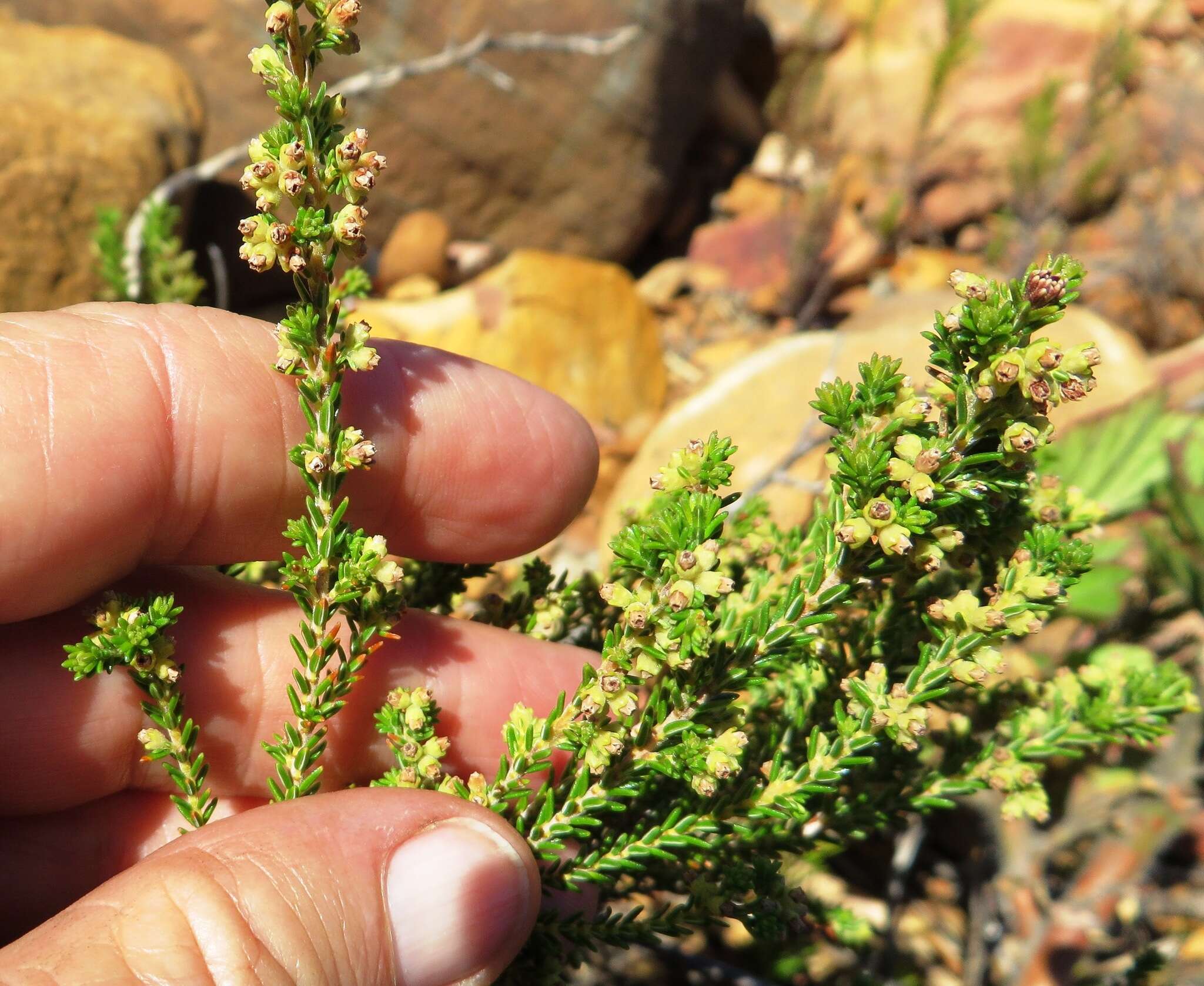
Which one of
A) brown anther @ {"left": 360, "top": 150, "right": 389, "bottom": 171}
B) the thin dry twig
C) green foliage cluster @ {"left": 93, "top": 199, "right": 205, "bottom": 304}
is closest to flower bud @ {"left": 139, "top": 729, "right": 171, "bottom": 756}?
brown anther @ {"left": 360, "top": 150, "right": 389, "bottom": 171}

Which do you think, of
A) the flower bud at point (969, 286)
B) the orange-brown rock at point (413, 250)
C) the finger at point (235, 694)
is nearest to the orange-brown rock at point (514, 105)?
the orange-brown rock at point (413, 250)

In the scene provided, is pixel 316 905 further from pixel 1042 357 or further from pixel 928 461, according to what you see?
pixel 1042 357

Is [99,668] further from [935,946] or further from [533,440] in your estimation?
[935,946]

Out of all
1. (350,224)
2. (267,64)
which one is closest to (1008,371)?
(350,224)

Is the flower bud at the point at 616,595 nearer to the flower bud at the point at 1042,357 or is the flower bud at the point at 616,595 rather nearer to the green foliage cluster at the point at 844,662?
the green foliage cluster at the point at 844,662

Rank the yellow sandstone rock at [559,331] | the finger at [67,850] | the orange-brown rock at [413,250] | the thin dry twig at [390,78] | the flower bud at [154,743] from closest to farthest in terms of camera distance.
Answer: the flower bud at [154,743] < the finger at [67,850] < the thin dry twig at [390,78] < the yellow sandstone rock at [559,331] < the orange-brown rock at [413,250]

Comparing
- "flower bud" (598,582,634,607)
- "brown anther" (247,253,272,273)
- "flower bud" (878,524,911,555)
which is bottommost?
"flower bud" (598,582,634,607)

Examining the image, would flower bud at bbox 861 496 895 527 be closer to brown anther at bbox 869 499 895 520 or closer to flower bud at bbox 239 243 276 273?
brown anther at bbox 869 499 895 520

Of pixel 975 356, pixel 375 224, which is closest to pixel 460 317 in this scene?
pixel 375 224
